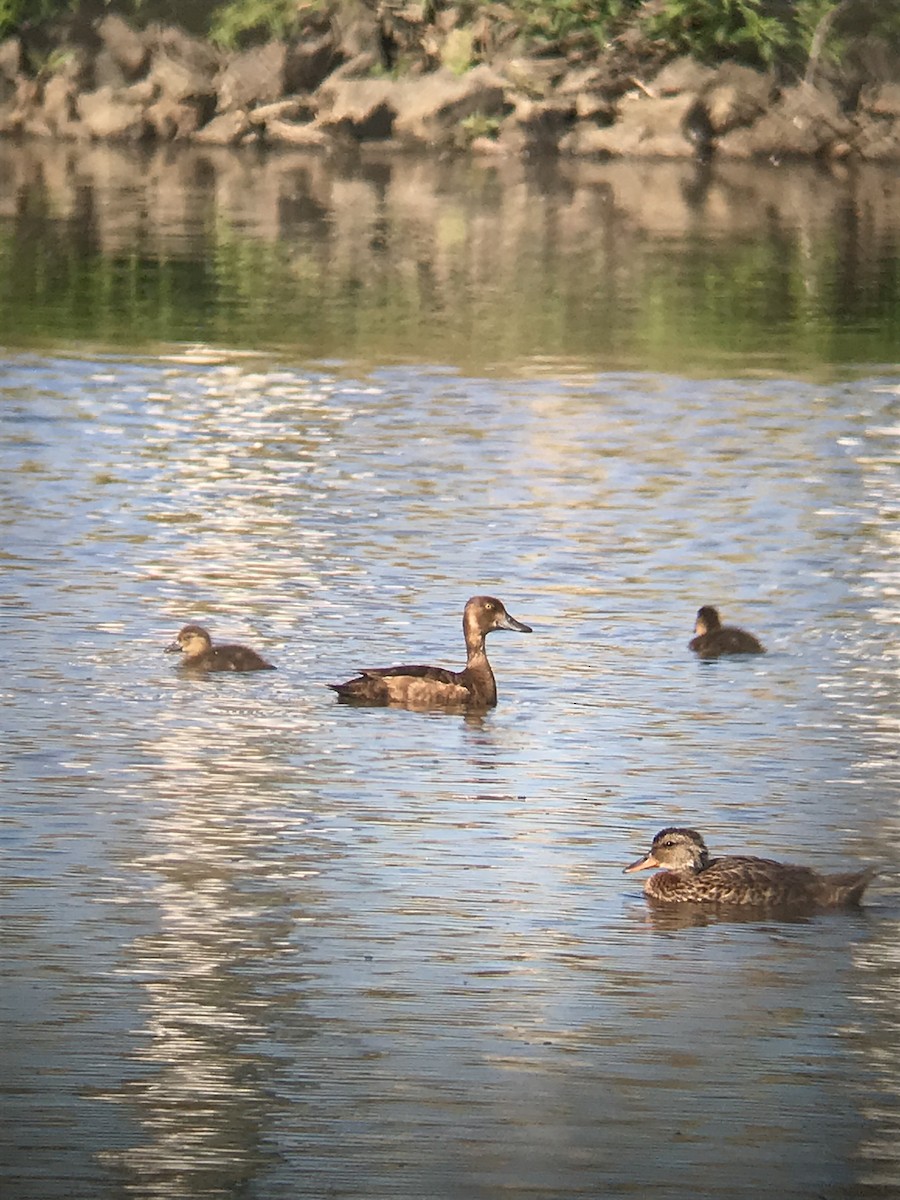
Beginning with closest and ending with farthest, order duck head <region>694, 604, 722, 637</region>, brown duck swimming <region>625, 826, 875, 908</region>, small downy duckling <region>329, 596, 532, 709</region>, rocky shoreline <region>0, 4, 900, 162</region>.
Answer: brown duck swimming <region>625, 826, 875, 908</region>, small downy duckling <region>329, 596, 532, 709</region>, duck head <region>694, 604, 722, 637</region>, rocky shoreline <region>0, 4, 900, 162</region>

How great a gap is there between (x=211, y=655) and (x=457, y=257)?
20302 mm

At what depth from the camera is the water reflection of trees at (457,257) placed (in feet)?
79.5

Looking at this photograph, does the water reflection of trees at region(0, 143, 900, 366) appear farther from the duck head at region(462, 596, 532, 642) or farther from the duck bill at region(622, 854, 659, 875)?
the duck bill at region(622, 854, 659, 875)

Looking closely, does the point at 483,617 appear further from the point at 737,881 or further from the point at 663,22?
the point at 663,22

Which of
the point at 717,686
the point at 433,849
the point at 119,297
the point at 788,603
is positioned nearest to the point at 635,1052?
the point at 433,849

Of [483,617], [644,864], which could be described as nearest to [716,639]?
[483,617]

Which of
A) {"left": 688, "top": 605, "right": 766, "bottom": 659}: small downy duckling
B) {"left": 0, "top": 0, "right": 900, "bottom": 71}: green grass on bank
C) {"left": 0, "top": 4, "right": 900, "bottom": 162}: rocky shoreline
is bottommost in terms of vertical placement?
{"left": 688, "top": 605, "right": 766, "bottom": 659}: small downy duckling

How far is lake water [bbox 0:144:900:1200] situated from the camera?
22.0 ft

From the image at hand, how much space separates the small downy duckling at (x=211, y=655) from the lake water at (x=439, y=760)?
0.08 meters

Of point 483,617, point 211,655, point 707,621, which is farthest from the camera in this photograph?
point 707,621

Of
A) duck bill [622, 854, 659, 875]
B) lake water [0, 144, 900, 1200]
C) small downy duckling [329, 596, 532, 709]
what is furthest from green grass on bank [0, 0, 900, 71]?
duck bill [622, 854, 659, 875]

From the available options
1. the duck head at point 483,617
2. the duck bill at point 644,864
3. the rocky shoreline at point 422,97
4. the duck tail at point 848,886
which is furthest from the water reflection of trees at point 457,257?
the duck tail at point 848,886

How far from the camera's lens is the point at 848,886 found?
843 cm

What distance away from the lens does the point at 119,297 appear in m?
26.5
